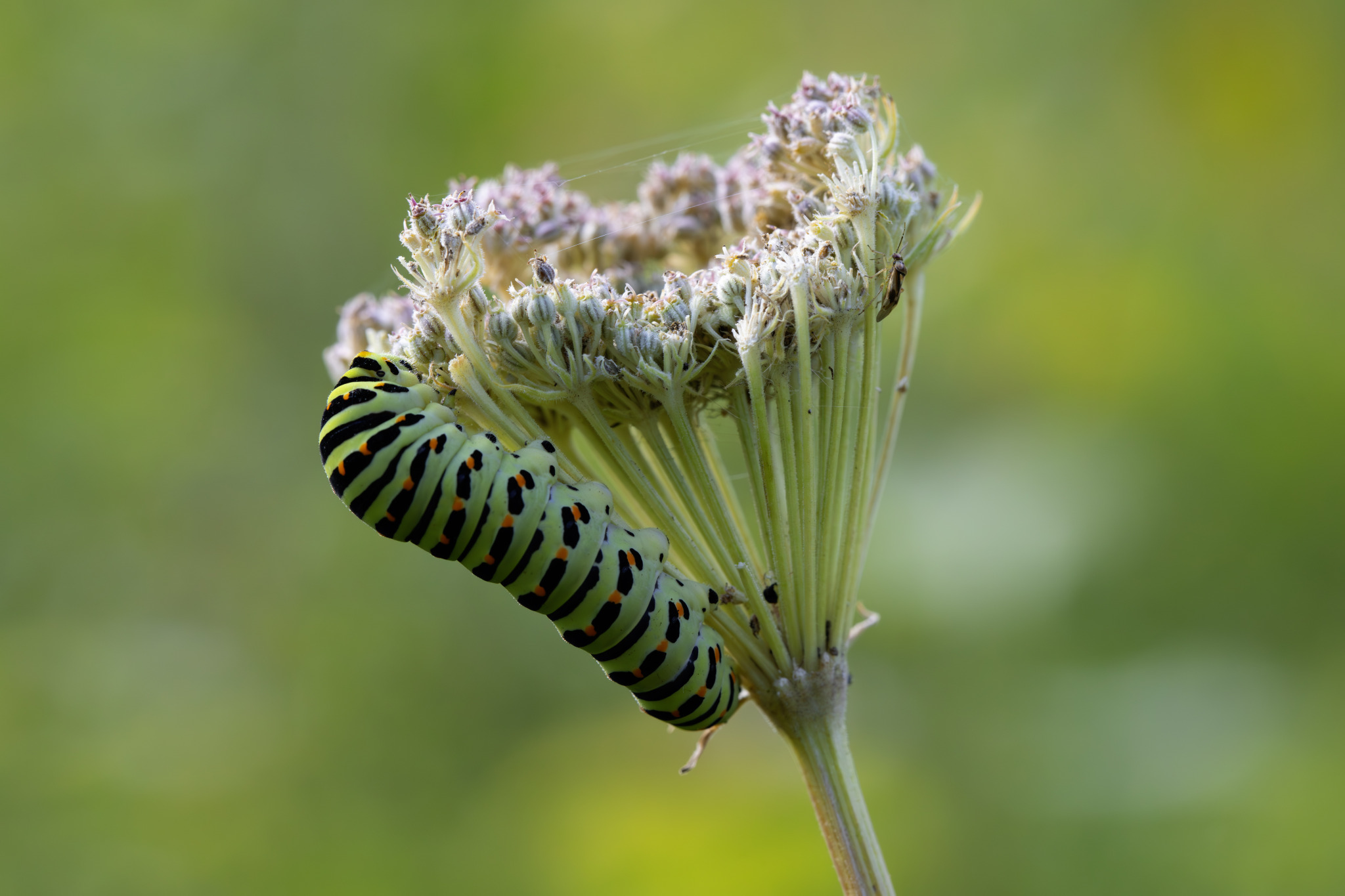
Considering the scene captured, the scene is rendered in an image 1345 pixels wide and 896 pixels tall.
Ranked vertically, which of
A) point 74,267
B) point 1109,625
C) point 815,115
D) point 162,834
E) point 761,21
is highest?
point 761,21

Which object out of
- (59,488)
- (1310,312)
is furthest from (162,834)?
(1310,312)

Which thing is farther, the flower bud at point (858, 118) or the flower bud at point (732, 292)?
the flower bud at point (858, 118)

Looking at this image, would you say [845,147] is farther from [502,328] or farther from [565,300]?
[502,328]

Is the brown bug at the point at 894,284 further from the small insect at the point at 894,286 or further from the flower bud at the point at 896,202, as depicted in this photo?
the flower bud at the point at 896,202

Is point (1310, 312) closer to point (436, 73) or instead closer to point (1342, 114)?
point (1342, 114)

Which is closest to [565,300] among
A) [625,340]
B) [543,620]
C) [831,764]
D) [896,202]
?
[625,340]

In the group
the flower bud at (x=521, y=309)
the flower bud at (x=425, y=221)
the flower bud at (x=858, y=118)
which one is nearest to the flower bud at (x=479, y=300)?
the flower bud at (x=521, y=309)
